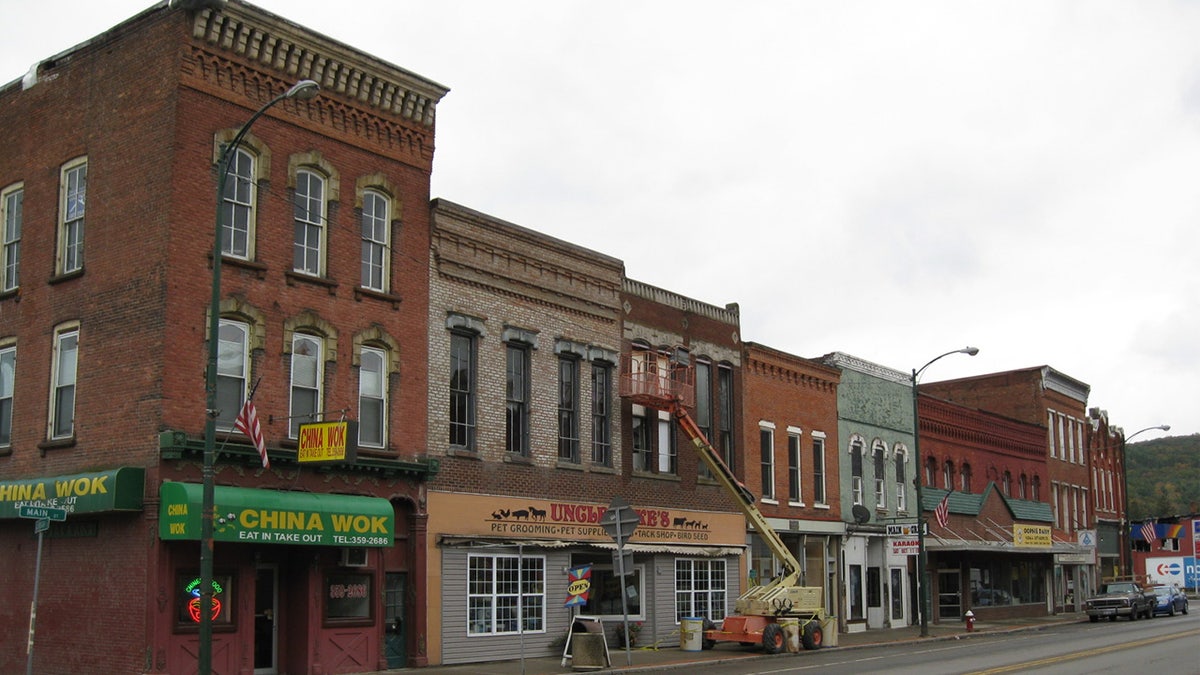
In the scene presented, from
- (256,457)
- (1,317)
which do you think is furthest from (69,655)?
(1,317)

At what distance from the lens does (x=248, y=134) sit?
76.0ft

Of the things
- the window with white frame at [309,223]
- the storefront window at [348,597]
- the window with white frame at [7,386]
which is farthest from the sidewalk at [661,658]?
the window with white frame at [7,386]

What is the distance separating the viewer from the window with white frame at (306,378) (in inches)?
922

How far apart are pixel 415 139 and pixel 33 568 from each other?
1164 cm

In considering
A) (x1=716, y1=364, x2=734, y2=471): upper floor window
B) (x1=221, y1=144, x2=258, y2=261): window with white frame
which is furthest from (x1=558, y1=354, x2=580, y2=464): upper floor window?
(x1=221, y1=144, x2=258, y2=261): window with white frame

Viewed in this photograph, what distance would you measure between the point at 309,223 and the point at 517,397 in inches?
277

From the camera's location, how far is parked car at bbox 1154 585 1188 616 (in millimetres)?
54438

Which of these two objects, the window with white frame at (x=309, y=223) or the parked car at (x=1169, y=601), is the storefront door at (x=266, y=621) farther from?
the parked car at (x=1169, y=601)

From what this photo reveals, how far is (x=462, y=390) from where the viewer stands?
27.3m

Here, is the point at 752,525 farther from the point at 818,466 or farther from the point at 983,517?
the point at 983,517

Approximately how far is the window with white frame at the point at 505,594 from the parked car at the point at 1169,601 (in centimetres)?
3706

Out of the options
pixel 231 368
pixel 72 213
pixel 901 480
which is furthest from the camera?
pixel 901 480

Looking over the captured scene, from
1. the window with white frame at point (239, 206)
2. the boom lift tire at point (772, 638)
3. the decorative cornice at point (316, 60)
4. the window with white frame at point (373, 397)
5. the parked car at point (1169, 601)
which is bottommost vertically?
the parked car at point (1169, 601)

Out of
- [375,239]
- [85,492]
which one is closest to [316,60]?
[375,239]
